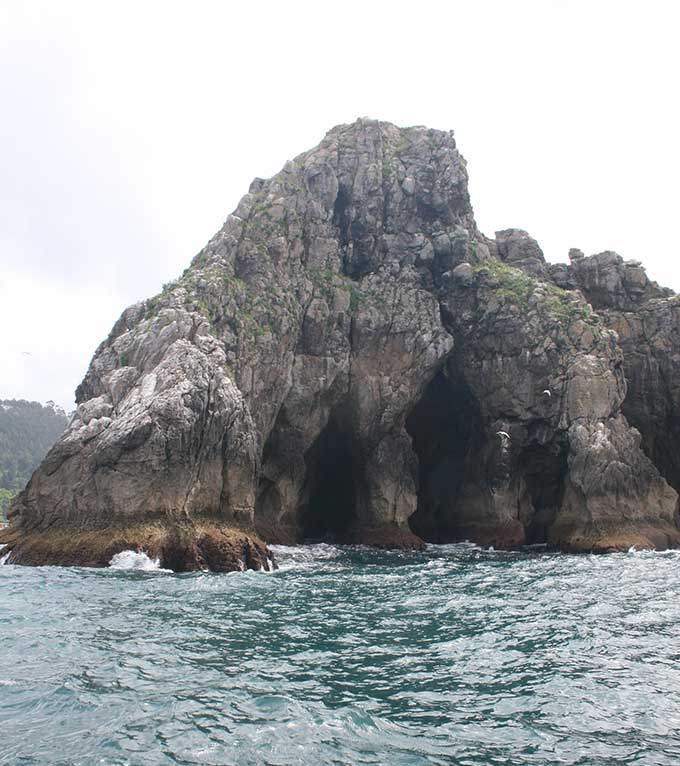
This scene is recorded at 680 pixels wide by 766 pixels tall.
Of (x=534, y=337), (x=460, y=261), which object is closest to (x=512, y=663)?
(x=534, y=337)

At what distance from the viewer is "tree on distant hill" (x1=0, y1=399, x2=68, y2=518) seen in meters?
141

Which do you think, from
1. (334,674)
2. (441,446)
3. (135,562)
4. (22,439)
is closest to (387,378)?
(441,446)

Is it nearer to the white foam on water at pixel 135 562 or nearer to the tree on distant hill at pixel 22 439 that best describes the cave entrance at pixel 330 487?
the white foam on water at pixel 135 562

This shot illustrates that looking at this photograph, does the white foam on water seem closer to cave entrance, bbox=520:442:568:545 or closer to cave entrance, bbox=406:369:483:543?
cave entrance, bbox=406:369:483:543

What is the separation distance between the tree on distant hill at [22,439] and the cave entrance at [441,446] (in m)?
Result: 85.2

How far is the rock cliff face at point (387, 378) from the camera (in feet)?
119

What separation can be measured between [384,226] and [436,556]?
27703 mm

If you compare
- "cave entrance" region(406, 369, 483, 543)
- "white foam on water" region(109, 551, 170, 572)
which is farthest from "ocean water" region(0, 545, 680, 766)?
"cave entrance" region(406, 369, 483, 543)

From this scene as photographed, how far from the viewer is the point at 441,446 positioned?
59.2m

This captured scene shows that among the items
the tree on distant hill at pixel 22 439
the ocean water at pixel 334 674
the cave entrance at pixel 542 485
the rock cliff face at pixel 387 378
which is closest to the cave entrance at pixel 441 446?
the rock cliff face at pixel 387 378

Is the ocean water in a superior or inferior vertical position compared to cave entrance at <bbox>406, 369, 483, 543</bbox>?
inferior

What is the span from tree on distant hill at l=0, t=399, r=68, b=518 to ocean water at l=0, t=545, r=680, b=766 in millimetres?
108933

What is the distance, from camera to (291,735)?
1008 cm

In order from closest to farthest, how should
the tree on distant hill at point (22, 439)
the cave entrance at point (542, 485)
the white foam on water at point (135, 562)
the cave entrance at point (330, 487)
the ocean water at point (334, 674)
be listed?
1. the ocean water at point (334, 674)
2. the white foam on water at point (135, 562)
3. the cave entrance at point (542, 485)
4. the cave entrance at point (330, 487)
5. the tree on distant hill at point (22, 439)
